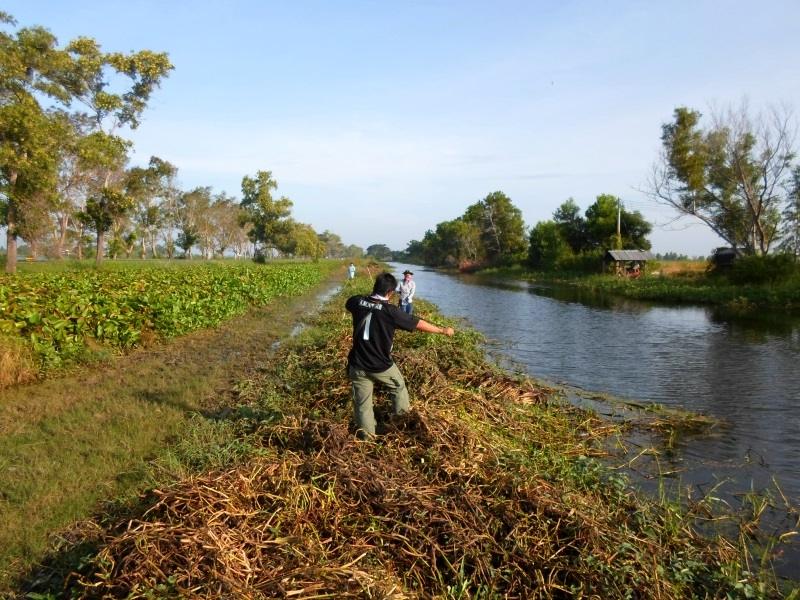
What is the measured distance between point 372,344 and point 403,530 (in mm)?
1832

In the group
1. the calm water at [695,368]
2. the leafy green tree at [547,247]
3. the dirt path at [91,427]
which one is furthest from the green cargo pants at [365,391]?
the leafy green tree at [547,247]

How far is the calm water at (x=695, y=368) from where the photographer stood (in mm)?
6785

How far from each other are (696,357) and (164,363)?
502 inches

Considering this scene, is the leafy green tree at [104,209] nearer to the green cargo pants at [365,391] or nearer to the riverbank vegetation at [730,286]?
the riverbank vegetation at [730,286]

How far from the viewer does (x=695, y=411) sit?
8914mm

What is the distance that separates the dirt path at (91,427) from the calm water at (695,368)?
6299 millimetres

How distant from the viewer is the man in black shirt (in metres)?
5.19

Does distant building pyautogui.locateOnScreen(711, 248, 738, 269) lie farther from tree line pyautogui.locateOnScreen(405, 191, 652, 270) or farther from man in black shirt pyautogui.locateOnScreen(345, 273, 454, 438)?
man in black shirt pyautogui.locateOnScreen(345, 273, 454, 438)

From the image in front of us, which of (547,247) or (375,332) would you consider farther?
(547,247)

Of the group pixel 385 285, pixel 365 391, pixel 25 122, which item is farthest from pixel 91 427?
pixel 25 122

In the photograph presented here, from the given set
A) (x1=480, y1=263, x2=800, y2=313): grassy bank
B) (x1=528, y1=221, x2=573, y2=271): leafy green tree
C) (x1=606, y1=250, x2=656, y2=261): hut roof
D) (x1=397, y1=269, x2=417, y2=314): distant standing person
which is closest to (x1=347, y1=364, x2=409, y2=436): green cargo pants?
(x1=397, y1=269, x2=417, y2=314): distant standing person

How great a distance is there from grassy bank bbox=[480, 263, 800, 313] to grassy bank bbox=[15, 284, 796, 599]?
79.9ft

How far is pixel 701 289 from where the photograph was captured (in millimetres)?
30047

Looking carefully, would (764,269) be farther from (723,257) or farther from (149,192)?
(149,192)
